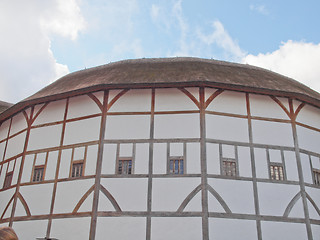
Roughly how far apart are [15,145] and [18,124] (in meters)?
1.00

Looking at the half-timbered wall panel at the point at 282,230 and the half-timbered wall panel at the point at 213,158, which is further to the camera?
the half-timbered wall panel at the point at 213,158

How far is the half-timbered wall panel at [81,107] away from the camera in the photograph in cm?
1538

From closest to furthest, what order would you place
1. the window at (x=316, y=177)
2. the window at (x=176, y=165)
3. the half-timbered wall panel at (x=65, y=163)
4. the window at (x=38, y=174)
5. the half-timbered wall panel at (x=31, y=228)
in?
the window at (x=176, y=165) → the half-timbered wall panel at (x=31, y=228) → the half-timbered wall panel at (x=65, y=163) → the window at (x=316, y=177) → the window at (x=38, y=174)

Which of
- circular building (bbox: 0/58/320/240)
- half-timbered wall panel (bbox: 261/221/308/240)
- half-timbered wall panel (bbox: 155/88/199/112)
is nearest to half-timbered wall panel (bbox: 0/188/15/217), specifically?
circular building (bbox: 0/58/320/240)

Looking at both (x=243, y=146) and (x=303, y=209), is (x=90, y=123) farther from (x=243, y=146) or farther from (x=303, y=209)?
(x=303, y=209)

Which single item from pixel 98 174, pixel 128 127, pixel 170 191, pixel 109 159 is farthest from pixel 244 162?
pixel 98 174

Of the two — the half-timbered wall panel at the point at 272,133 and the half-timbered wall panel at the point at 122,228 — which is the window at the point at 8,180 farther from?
the half-timbered wall panel at the point at 272,133

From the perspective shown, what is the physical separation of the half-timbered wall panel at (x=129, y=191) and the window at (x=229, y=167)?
2809 mm

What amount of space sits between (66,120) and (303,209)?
959 cm

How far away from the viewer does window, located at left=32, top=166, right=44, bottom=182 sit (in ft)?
50.3

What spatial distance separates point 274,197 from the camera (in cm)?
1396

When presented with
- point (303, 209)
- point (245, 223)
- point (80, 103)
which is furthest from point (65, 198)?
point (303, 209)

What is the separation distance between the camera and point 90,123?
49.6 feet

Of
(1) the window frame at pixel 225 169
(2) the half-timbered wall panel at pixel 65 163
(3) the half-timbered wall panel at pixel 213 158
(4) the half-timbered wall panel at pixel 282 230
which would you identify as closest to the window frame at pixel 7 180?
(2) the half-timbered wall panel at pixel 65 163
